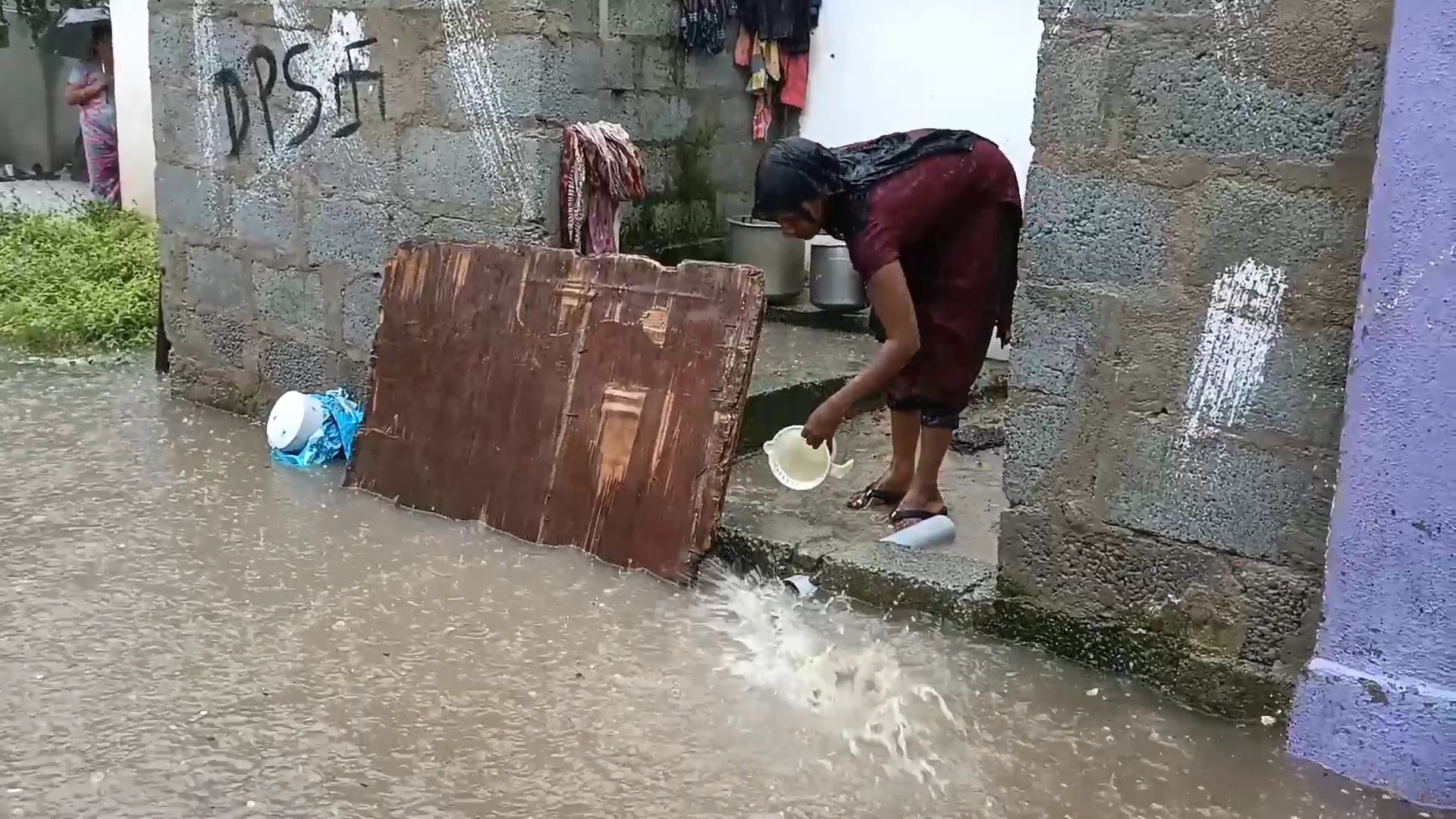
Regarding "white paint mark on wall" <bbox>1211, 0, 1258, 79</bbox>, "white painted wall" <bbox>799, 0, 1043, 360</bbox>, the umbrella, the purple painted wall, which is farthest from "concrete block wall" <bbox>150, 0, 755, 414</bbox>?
the umbrella

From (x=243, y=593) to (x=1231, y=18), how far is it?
2.88 m

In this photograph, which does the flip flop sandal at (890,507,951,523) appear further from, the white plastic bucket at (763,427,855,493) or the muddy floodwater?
the muddy floodwater

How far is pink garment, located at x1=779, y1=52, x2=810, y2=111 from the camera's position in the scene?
19.8 feet

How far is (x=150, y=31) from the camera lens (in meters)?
5.24

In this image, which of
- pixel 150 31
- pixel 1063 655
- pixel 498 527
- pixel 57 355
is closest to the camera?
pixel 1063 655

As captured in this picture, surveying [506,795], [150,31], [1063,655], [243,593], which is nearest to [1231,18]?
[1063,655]

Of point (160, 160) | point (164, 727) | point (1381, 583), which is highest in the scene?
point (160, 160)

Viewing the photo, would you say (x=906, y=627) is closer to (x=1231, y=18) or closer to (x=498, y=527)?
(x=498, y=527)

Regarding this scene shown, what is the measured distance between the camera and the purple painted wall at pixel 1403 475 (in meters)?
2.34

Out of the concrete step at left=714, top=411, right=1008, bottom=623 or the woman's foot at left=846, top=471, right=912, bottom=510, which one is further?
the woman's foot at left=846, top=471, right=912, bottom=510

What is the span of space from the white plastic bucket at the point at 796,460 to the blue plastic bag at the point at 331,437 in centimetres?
168

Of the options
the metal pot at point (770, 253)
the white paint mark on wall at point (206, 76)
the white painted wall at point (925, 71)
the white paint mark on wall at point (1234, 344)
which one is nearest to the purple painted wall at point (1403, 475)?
the white paint mark on wall at point (1234, 344)

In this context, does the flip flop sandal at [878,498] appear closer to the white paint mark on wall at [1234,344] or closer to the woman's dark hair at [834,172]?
the woman's dark hair at [834,172]

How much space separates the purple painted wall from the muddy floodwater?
0.15 meters
